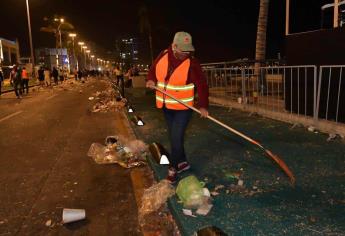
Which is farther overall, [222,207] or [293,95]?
[293,95]

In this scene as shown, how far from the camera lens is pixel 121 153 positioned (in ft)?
21.7

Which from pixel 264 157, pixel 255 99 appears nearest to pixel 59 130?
pixel 255 99

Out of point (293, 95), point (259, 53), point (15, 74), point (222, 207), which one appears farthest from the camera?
point (15, 74)

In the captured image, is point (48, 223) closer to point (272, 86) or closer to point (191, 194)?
point (191, 194)

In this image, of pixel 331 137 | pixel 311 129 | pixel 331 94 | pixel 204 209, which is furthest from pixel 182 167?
pixel 331 94

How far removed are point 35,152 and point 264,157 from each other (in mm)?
4190

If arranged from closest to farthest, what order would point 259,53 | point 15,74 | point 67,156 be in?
point 67,156 < point 259,53 < point 15,74

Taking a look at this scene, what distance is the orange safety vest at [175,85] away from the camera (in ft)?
15.1

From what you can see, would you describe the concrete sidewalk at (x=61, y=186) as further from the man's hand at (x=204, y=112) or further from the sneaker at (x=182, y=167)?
the man's hand at (x=204, y=112)

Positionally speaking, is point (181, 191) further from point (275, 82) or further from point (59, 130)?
point (275, 82)

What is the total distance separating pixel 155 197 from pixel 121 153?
7.48 ft

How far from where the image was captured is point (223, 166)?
5.58 m

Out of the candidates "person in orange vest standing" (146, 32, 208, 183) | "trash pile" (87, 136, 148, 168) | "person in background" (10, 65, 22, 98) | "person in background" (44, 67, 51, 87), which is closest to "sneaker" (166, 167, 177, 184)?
"person in orange vest standing" (146, 32, 208, 183)

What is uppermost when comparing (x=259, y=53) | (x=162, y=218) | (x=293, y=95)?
(x=259, y=53)
